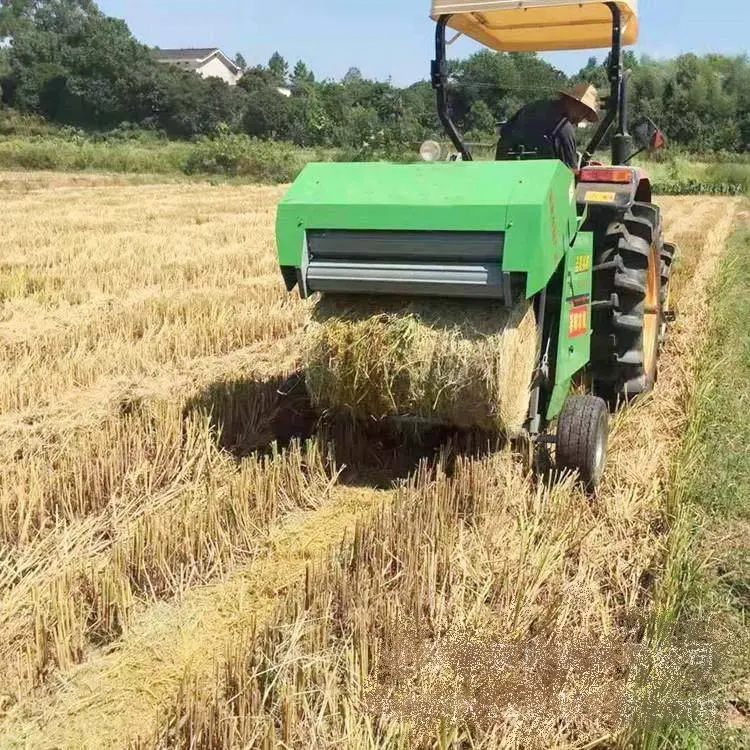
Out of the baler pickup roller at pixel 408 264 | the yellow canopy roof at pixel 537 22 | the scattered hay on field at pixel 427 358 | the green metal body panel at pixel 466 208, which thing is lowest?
the scattered hay on field at pixel 427 358

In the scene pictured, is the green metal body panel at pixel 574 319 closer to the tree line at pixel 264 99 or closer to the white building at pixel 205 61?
the tree line at pixel 264 99

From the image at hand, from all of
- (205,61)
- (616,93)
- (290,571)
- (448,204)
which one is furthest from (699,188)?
(205,61)

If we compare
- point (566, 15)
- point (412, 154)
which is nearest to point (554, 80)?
point (566, 15)

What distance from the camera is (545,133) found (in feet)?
15.1

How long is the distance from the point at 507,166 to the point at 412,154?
81.6 feet

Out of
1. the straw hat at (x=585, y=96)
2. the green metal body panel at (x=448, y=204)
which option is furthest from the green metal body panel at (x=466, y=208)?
the straw hat at (x=585, y=96)

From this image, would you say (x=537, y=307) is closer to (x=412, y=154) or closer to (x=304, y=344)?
(x=304, y=344)

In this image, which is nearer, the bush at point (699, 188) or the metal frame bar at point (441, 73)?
the metal frame bar at point (441, 73)

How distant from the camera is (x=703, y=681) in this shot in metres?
2.39

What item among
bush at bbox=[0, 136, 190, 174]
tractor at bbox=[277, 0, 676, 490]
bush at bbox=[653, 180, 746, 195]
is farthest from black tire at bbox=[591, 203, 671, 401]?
bush at bbox=[0, 136, 190, 174]

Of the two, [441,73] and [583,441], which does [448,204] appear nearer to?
[583,441]

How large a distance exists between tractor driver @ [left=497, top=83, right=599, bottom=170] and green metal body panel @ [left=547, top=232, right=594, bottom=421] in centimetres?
54

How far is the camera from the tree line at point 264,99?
31906mm

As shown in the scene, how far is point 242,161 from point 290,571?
26.1 meters
